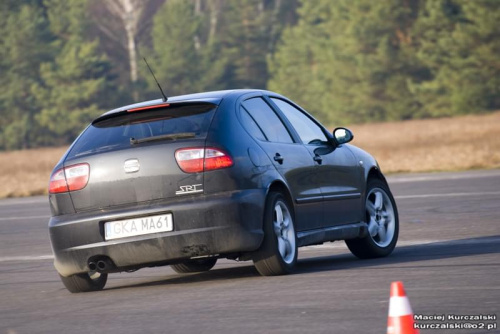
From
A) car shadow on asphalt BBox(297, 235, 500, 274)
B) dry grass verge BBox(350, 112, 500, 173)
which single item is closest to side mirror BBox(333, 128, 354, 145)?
car shadow on asphalt BBox(297, 235, 500, 274)

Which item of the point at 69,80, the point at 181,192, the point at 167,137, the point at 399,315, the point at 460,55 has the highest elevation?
the point at 167,137

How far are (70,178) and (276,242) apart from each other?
167cm

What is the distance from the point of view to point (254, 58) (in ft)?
306

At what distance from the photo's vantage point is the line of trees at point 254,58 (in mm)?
66875

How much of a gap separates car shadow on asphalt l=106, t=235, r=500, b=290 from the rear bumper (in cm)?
65

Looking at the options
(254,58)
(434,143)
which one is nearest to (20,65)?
(254,58)

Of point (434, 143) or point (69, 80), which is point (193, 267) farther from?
point (69, 80)

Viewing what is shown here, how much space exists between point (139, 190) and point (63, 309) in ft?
3.63

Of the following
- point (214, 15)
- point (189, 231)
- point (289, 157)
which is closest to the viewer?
point (189, 231)

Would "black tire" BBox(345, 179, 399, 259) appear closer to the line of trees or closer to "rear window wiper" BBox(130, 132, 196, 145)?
"rear window wiper" BBox(130, 132, 196, 145)

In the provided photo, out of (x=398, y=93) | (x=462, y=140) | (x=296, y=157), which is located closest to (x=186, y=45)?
(x=398, y=93)

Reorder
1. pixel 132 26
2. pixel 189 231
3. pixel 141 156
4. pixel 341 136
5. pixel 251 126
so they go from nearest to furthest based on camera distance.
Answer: pixel 189 231
pixel 141 156
pixel 251 126
pixel 341 136
pixel 132 26

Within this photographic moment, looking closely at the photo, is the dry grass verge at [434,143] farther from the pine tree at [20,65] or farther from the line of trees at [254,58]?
the pine tree at [20,65]

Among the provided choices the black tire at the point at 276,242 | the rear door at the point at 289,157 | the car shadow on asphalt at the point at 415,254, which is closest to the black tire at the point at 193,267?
the car shadow on asphalt at the point at 415,254
